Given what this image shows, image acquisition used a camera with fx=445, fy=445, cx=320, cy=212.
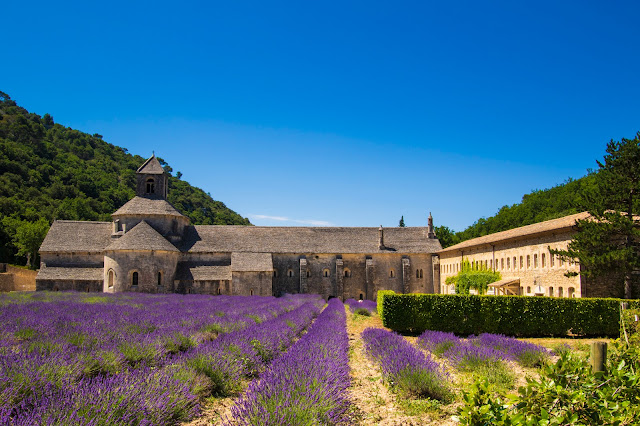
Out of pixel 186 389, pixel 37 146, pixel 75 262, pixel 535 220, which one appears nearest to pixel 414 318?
pixel 186 389

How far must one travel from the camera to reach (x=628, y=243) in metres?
22.2

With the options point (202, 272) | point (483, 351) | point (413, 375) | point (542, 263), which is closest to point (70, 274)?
point (202, 272)

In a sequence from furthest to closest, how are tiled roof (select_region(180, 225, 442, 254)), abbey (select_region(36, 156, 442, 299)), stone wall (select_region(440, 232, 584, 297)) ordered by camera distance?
tiled roof (select_region(180, 225, 442, 254)), abbey (select_region(36, 156, 442, 299)), stone wall (select_region(440, 232, 584, 297))

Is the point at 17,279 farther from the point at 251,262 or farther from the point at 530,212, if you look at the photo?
the point at 530,212

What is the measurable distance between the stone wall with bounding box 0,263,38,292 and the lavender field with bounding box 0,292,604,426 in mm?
27208

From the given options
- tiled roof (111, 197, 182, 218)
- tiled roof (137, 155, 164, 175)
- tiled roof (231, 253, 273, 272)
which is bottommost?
tiled roof (231, 253, 273, 272)

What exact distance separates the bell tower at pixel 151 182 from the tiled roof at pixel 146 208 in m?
0.96

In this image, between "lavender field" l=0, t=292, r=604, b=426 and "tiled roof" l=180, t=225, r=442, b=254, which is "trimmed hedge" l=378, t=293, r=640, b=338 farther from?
"tiled roof" l=180, t=225, r=442, b=254

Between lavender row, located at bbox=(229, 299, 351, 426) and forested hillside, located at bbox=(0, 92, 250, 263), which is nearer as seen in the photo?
lavender row, located at bbox=(229, 299, 351, 426)

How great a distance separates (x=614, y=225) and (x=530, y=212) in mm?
50232

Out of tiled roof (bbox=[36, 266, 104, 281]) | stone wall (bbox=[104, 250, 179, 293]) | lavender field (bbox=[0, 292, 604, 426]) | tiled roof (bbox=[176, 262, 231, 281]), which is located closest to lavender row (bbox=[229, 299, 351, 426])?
lavender field (bbox=[0, 292, 604, 426])

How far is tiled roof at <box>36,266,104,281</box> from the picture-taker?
122 ft

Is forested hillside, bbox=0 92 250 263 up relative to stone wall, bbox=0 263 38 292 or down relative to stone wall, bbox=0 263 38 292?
up

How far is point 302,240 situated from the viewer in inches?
1754
